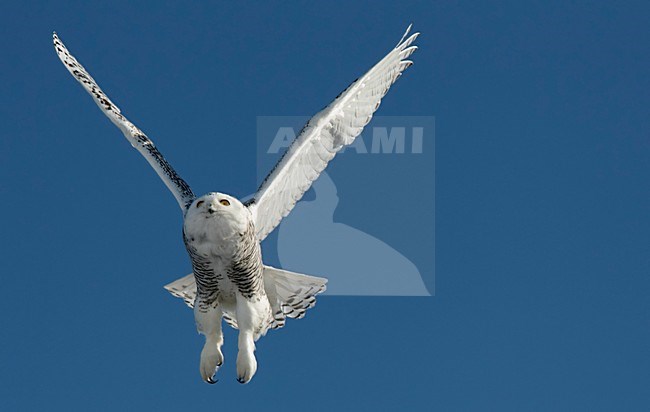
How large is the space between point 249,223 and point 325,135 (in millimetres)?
2078

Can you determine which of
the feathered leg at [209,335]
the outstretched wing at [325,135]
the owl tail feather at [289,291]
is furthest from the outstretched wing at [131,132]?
the owl tail feather at [289,291]

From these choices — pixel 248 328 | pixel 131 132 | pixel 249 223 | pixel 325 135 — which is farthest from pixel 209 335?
pixel 325 135

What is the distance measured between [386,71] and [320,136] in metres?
1.12

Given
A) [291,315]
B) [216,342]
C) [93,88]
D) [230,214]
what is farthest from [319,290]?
[93,88]

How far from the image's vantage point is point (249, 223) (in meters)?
8.88

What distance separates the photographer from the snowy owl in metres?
8.69

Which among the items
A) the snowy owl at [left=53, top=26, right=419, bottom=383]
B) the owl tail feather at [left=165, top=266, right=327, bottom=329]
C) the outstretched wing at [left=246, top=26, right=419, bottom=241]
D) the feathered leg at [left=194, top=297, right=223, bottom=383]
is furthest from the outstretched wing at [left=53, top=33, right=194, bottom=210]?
the owl tail feather at [left=165, top=266, right=327, bottom=329]

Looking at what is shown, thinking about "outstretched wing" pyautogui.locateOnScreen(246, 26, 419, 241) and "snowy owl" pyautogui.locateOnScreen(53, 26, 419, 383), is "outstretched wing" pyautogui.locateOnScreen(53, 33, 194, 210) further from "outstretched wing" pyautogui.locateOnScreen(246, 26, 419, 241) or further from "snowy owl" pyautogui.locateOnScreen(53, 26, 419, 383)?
"outstretched wing" pyautogui.locateOnScreen(246, 26, 419, 241)

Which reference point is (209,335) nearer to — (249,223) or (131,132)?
(249,223)

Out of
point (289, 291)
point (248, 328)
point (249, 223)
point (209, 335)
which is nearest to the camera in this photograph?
point (249, 223)

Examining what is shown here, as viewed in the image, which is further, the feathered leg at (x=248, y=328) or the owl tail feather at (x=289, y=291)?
the owl tail feather at (x=289, y=291)

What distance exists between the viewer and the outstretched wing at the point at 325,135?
972 cm

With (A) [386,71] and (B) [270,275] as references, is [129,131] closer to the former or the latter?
(B) [270,275]

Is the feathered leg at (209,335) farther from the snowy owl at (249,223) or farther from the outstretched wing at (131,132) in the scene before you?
the outstretched wing at (131,132)
